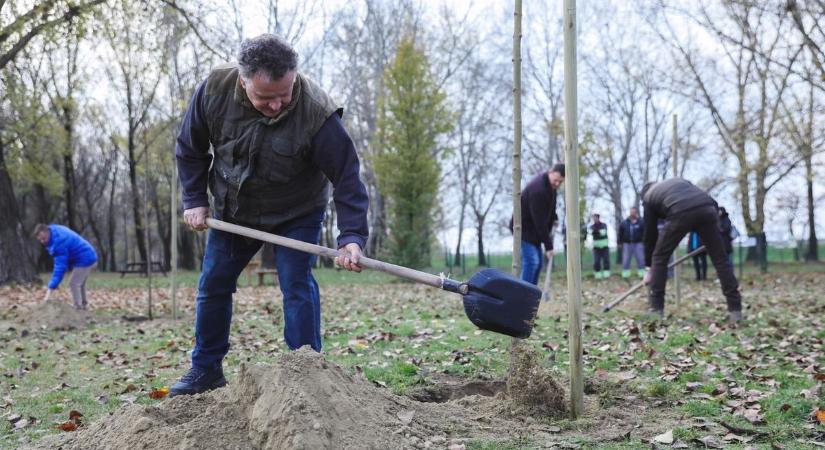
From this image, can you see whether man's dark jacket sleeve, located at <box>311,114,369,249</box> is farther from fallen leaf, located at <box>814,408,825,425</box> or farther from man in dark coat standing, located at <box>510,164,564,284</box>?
man in dark coat standing, located at <box>510,164,564,284</box>

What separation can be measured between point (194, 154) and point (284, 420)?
183 centimetres

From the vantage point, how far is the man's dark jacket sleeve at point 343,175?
3.64 meters

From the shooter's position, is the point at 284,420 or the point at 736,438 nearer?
the point at 284,420

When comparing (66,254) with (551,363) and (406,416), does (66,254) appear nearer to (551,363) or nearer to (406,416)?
(551,363)

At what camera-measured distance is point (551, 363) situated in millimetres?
5363

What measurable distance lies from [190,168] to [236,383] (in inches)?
55.5

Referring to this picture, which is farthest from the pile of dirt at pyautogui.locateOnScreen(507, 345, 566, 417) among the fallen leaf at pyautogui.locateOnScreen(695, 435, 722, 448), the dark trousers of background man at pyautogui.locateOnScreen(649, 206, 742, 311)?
the dark trousers of background man at pyautogui.locateOnScreen(649, 206, 742, 311)

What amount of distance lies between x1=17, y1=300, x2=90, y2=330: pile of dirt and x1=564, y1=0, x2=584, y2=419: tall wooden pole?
7.39 meters

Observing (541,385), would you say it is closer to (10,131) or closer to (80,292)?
(80,292)

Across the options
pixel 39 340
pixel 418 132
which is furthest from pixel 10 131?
pixel 39 340

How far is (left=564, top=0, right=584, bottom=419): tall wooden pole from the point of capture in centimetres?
353

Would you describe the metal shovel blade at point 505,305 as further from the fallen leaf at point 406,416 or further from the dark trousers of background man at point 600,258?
the dark trousers of background man at point 600,258

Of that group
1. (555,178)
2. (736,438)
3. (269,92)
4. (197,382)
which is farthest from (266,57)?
(555,178)

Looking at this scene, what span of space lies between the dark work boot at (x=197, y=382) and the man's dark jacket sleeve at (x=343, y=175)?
3.93 feet
